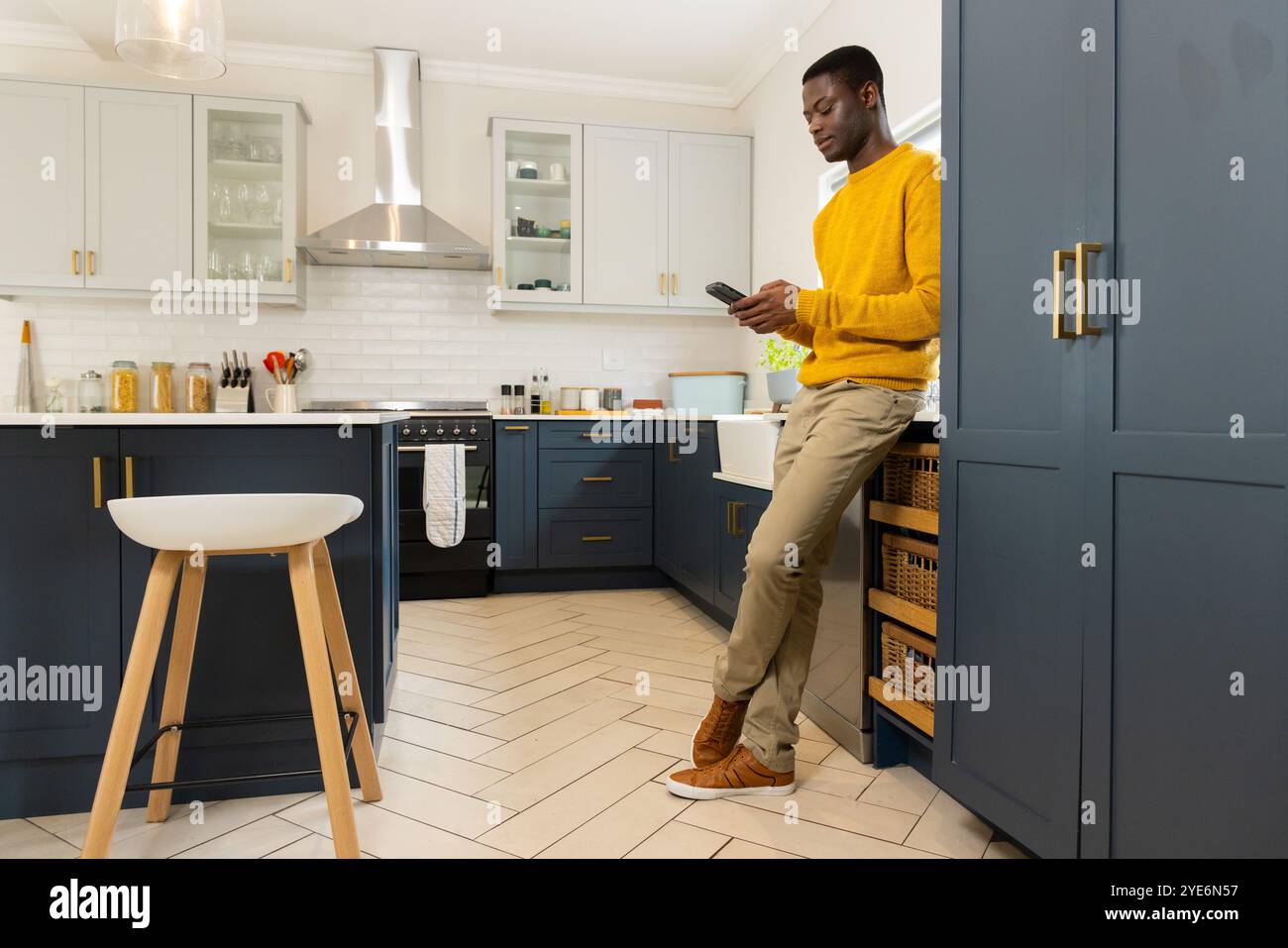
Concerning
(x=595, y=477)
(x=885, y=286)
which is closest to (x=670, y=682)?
(x=885, y=286)

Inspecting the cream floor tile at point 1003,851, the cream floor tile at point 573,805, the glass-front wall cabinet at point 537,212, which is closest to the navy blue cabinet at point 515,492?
the glass-front wall cabinet at point 537,212

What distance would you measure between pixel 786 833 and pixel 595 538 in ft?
8.61

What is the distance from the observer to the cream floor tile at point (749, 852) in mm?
1583

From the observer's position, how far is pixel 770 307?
1812 mm

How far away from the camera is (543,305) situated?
4.49 metres

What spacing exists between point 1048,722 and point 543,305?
11.7ft

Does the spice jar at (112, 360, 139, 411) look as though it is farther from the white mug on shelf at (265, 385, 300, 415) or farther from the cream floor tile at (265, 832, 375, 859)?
the cream floor tile at (265, 832, 375, 859)

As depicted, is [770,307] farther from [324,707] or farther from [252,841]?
[252,841]

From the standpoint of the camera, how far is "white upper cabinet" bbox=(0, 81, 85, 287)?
390cm

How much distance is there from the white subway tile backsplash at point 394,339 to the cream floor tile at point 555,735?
101 inches

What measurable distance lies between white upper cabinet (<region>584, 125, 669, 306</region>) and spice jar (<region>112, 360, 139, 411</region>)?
238 cm

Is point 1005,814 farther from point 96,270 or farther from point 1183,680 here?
point 96,270

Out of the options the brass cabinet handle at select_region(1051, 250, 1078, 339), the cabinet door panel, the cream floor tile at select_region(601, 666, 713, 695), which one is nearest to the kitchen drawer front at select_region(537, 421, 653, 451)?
the cream floor tile at select_region(601, 666, 713, 695)

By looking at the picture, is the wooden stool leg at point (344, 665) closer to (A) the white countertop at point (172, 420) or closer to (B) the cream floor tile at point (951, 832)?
(A) the white countertop at point (172, 420)
